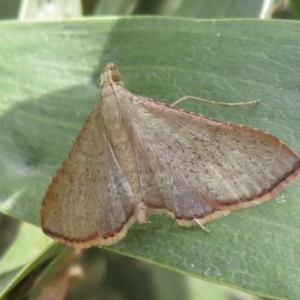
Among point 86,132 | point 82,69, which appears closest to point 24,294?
point 86,132

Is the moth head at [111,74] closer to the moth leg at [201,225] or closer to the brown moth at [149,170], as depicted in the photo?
the brown moth at [149,170]

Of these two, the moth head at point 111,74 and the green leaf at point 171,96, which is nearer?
the green leaf at point 171,96

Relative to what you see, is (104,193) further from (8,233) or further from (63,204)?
(8,233)

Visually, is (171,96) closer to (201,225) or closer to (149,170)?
(149,170)

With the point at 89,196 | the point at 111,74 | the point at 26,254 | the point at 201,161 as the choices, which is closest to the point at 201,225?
the point at 201,161

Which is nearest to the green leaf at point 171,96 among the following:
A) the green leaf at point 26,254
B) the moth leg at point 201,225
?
the moth leg at point 201,225
